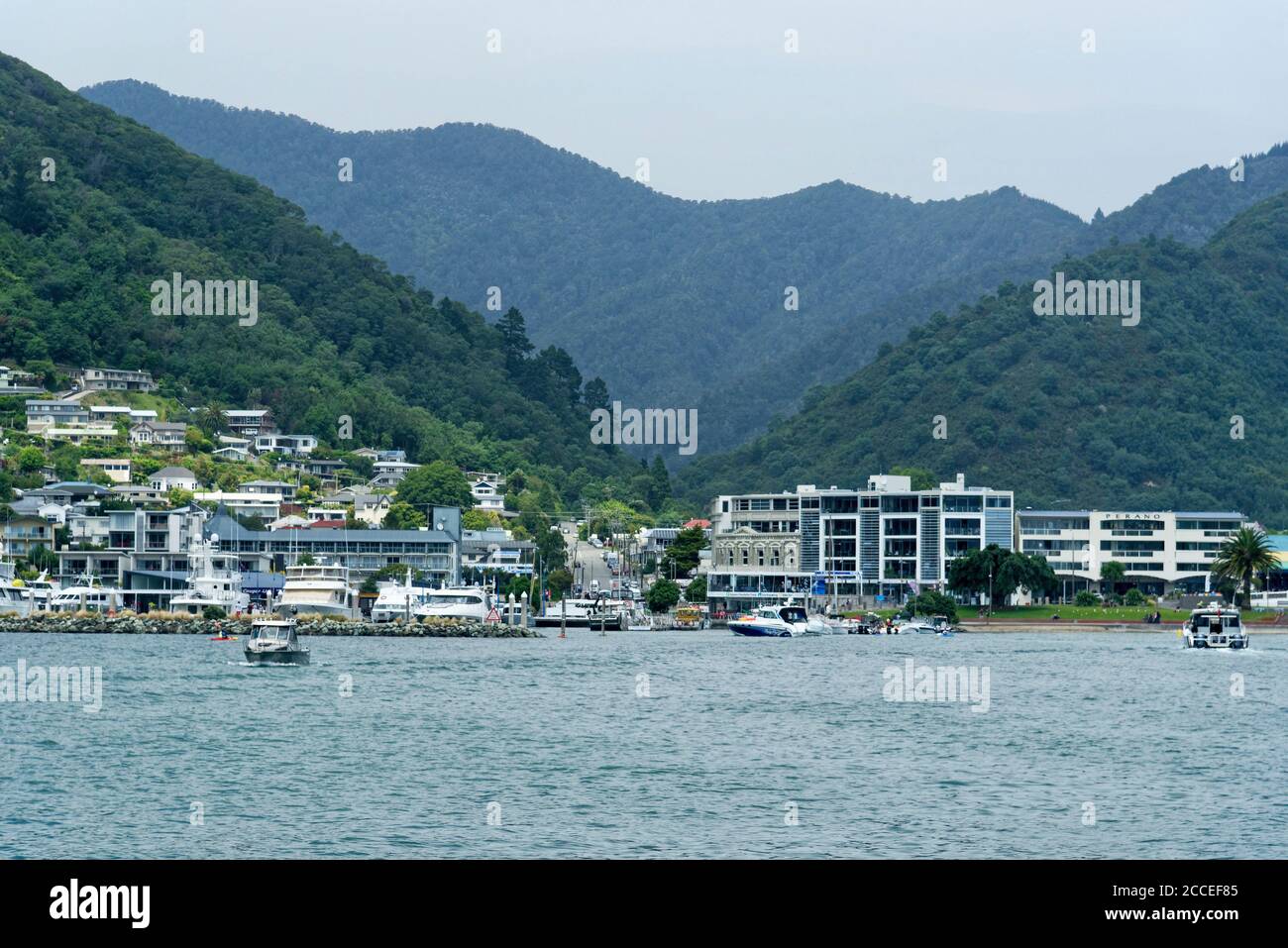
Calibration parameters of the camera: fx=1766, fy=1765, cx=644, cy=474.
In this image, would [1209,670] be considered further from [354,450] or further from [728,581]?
[354,450]

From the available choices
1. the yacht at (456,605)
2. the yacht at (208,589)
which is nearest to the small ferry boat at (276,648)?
the yacht at (456,605)

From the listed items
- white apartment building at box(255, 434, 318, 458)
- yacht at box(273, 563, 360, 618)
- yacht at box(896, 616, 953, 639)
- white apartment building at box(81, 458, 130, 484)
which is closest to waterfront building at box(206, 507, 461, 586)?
yacht at box(273, 563, 360, 618)

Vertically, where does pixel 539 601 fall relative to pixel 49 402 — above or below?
below

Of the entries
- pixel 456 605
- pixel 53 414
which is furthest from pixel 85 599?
pixel 53 414
